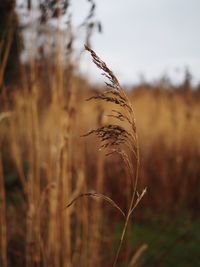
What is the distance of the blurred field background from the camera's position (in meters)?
1.95

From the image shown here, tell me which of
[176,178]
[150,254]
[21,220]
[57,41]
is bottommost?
[150,254]

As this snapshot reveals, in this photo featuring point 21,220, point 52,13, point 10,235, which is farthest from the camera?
point 21,220

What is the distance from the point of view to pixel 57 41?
1.95m

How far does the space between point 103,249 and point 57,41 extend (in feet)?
5.21

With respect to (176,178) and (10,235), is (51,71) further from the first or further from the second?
(176,178)

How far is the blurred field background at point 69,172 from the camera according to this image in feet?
6.40

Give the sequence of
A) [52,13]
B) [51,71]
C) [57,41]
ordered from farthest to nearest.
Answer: [51,71]
[57,41]
[52,13]

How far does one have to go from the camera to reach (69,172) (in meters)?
2.10

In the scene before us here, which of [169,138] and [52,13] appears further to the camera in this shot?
[169,138]

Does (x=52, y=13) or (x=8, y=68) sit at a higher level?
(x=8, y=68)

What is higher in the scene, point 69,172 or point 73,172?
point 73,172

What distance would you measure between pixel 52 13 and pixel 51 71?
0.34 metres

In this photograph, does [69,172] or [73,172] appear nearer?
[69,172]

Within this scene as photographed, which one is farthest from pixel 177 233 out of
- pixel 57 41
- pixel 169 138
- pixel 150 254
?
pixel 57 41
